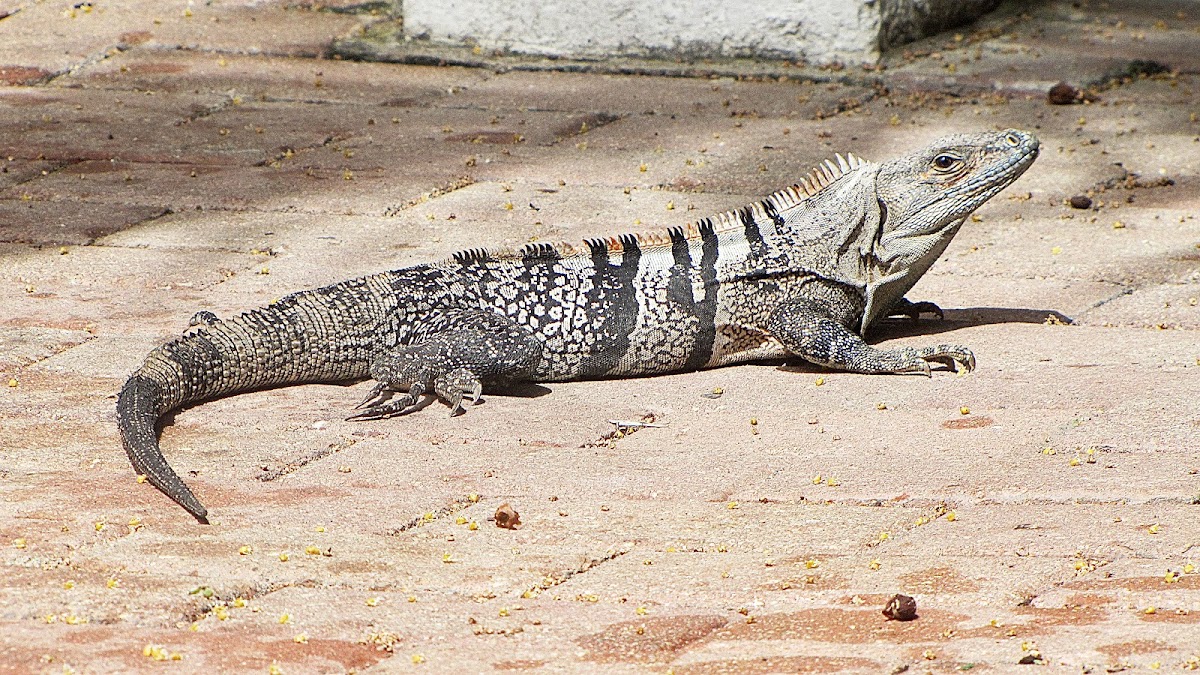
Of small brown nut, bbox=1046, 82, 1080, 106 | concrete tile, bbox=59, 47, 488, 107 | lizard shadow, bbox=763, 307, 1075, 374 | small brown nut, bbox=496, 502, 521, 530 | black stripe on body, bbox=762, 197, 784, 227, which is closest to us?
small brown nut, bbox=496, 502, 521, 530

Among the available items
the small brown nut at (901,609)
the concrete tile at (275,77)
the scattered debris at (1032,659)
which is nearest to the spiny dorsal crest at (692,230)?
the small brown nut at (901,609)

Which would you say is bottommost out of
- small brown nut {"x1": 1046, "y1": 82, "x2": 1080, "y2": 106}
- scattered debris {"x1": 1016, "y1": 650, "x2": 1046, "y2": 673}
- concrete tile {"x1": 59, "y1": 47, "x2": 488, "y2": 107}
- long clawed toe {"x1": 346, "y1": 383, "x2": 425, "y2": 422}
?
long clawed toe {"x1": 346, "y1": 383, "x2": 425, "y2": 422}

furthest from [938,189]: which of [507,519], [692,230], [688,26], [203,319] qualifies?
[688,26]

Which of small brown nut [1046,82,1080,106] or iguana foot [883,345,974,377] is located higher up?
small brown nut [1046,82,1080,106]

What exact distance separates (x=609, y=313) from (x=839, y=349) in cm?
79

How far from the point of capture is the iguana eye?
5.71 metres

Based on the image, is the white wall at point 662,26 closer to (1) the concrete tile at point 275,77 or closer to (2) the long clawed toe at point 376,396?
(1) the concrete tile at point 275,77

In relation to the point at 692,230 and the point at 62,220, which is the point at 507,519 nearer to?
the point at 692,230

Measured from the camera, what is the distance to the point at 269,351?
5230mm

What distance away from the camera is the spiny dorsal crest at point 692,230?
5.68 metres

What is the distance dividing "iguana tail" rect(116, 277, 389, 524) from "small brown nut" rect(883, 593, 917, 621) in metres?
2.27

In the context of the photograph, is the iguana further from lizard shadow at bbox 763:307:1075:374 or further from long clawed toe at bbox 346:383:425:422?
lizard shadow at bbox 763:307:1075:374

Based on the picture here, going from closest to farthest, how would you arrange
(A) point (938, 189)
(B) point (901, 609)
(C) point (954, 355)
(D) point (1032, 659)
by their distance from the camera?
(D) point (1032, 659)
(B) point (901, 609)
(C) point (954, 355)
(A) point (938, 189)

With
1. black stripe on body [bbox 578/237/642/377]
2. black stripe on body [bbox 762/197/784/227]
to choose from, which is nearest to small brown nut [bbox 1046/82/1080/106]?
black stripe on body [bbox 762/197/784/227]
